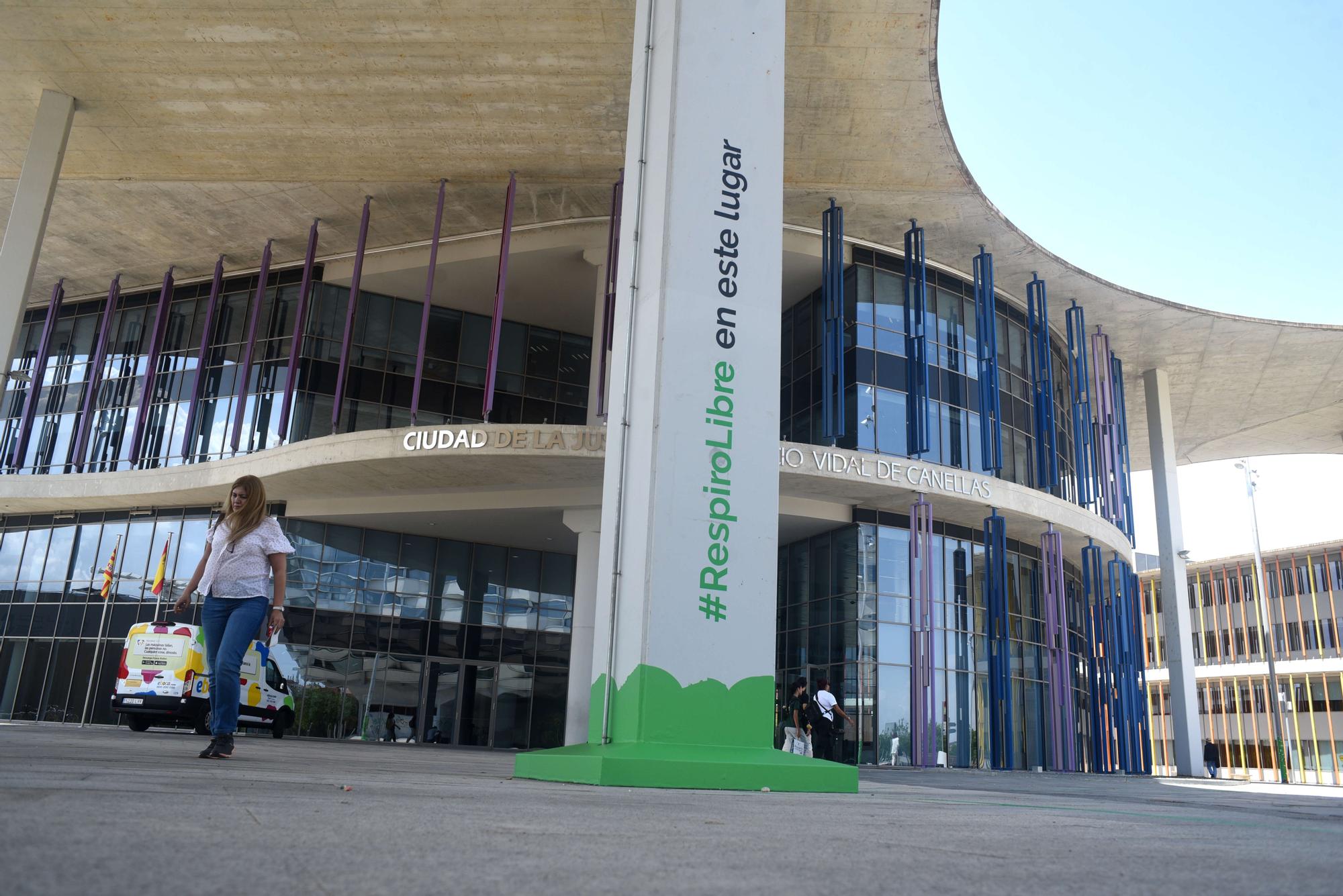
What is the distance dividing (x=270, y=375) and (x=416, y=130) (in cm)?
978

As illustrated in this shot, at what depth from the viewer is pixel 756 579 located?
8305 millimetres

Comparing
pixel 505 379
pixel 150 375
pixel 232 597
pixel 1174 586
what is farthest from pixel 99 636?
pixel 1174 586

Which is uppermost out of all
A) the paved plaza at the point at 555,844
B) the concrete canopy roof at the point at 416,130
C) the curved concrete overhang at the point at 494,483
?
the concrete canopy roof at the point at 416,130

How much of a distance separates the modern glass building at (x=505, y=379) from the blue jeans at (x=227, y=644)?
13.1m

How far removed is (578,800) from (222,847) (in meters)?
2.68

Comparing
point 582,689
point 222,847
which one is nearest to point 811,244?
point 582,689

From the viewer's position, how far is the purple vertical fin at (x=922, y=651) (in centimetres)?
2348

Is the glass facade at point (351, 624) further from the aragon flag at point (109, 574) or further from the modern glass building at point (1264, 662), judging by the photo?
the modern glass building at point (1264, 662)

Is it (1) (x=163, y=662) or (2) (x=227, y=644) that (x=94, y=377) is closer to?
(1) (x=163, y=662)

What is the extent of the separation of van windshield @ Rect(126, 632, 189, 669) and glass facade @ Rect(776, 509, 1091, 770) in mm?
13730

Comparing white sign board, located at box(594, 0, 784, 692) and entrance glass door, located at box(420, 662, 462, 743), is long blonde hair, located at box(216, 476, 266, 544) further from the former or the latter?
entrance glass door, located at box(420, 662, 462, 743)

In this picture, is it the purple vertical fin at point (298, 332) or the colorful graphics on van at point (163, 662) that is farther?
the purple vertical fin at point (298, 332)

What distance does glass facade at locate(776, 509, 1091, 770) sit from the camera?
23.9 metres

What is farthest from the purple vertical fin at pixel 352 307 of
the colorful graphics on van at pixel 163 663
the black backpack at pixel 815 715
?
the black backpack at pixel 815 715
